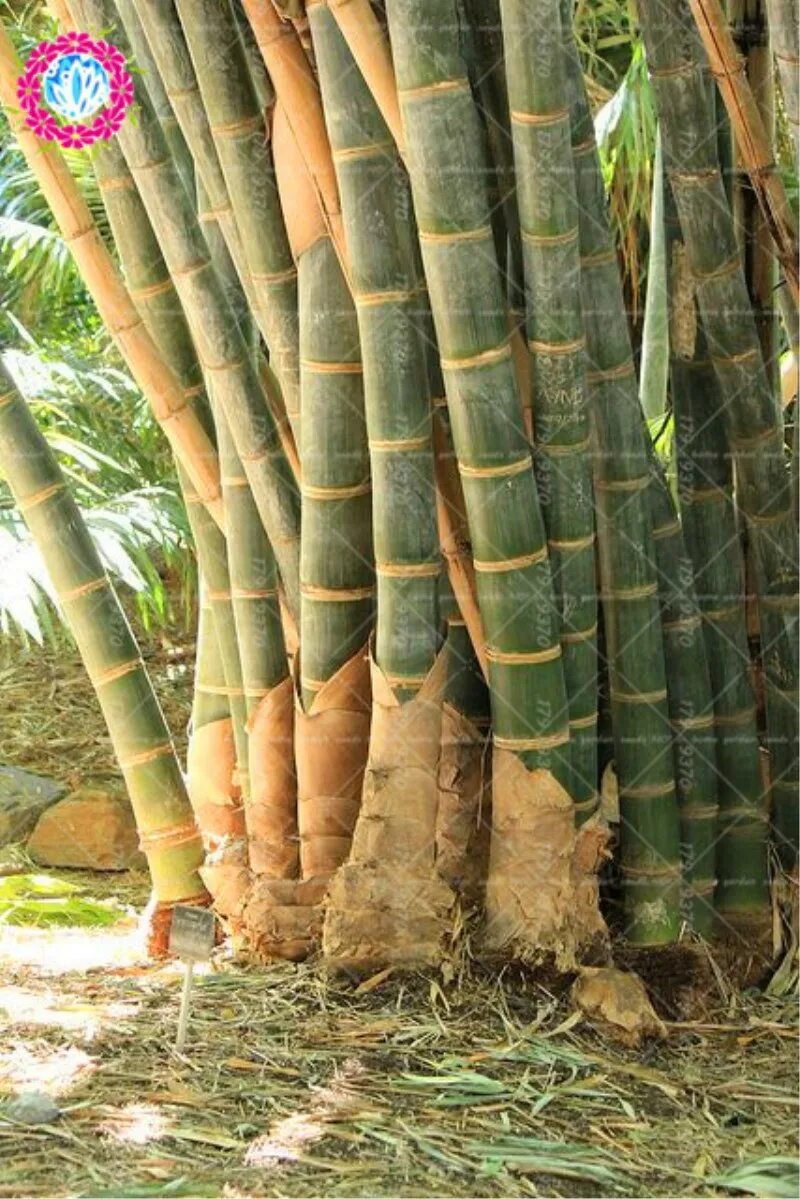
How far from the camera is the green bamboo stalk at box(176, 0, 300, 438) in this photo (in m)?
2.18

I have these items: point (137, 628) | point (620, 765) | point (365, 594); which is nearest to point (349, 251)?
point (365, 594)

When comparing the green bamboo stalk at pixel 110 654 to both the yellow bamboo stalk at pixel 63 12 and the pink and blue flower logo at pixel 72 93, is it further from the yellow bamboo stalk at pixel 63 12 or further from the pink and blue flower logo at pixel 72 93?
the yellow bamboo stalk at pixel 63 12

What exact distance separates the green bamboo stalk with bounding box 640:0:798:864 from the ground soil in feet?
1.53

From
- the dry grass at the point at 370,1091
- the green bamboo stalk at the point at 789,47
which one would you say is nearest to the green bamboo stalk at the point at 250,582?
the dry grass at the point at 370,1091

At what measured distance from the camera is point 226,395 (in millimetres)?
2299

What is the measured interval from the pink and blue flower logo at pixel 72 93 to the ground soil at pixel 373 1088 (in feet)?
3.75

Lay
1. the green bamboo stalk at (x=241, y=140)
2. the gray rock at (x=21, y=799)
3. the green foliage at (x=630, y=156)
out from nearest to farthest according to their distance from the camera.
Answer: the green bamboo stalk at (x=241, y=140)
the green foliage at (x=630, y=156)
the gray rock at (x=21, y=799)

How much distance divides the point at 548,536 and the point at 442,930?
513mm

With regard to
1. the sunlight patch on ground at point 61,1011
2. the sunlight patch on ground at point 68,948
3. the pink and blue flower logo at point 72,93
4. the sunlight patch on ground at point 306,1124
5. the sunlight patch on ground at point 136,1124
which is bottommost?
the sunlight patch on ground at point 306,1124

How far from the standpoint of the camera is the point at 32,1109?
70.7 inches

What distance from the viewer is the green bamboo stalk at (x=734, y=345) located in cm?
224

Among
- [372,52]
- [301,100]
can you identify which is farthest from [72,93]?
[372,52]

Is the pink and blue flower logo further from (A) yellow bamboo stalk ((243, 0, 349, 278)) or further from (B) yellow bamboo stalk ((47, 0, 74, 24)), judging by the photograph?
(A) yellow bamboo stalk ((243, 0, 349, 278))

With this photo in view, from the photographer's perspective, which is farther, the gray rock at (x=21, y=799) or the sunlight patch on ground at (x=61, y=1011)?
the gray rock at (x=21, y=799)
